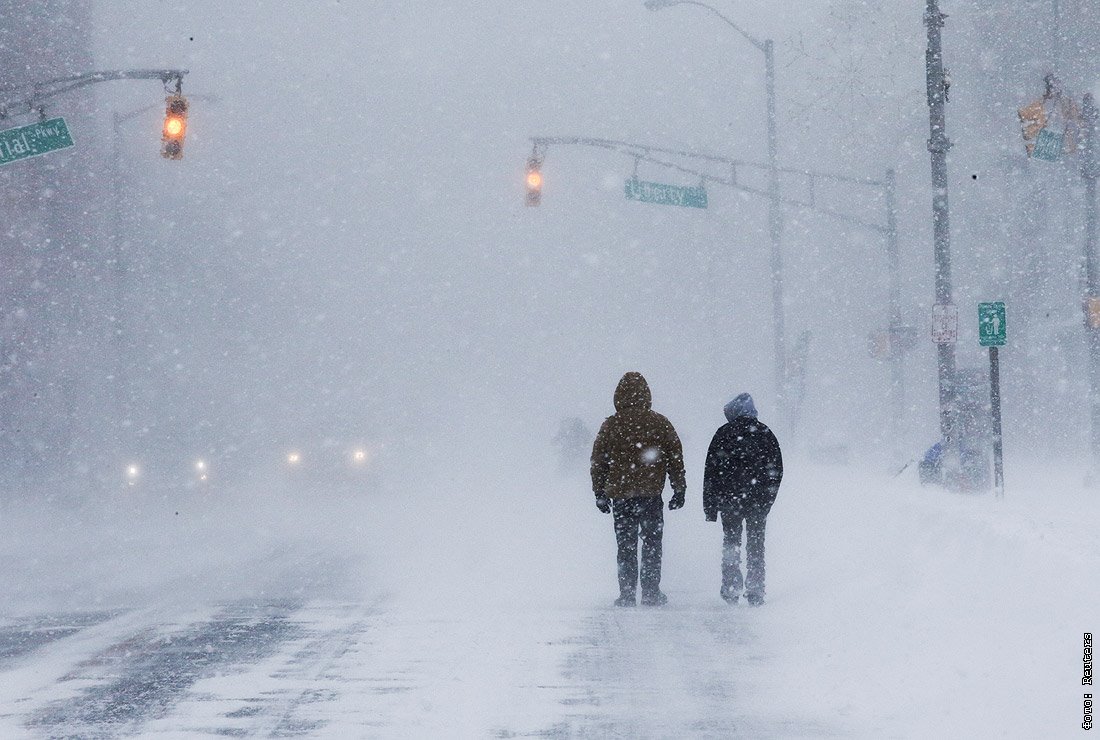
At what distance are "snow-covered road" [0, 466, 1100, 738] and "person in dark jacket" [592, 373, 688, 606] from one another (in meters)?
0.42

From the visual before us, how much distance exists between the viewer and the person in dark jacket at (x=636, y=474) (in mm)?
10023

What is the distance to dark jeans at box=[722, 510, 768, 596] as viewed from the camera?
10.0m

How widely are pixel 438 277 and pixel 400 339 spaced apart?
31376 millimetres

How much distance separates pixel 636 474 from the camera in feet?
33.0

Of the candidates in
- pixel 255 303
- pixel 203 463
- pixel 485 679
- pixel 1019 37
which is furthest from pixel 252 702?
pixel 255 303

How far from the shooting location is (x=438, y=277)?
163 m

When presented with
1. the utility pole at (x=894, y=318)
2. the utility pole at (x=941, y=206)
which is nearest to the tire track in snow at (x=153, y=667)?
the utility pole at (x=941, y=206)

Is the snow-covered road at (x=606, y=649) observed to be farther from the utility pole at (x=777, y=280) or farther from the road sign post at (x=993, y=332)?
the utility pole at (x=777, y=280)

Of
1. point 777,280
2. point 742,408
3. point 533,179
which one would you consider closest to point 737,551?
point 742,408

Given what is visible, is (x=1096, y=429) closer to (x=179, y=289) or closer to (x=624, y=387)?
(x=624, y=387)

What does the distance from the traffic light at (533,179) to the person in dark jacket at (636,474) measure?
11.4 m

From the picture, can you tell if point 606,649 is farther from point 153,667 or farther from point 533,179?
point 533,179

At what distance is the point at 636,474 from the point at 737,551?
1.10 meters
